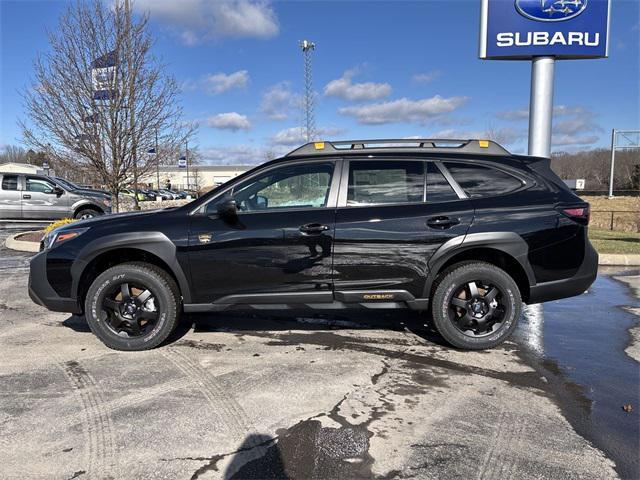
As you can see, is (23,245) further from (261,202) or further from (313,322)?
(261,202)

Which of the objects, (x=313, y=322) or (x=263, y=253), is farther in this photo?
(x=313, y=322)

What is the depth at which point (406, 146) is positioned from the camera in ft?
15.8

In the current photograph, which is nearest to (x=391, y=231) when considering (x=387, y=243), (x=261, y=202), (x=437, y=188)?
(x=387, y=243)

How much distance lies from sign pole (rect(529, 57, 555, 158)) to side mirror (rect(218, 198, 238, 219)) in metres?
10.9

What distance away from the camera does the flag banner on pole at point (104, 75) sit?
34.2 feet

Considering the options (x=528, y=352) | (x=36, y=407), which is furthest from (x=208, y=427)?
(x=528, y=352)

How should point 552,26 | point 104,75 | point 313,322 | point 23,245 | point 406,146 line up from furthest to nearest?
point 552,26, point 23,245, point 104,75, point 313,322, point 406,146

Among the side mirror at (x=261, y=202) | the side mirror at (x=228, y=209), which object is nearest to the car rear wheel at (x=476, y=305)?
the side mirror at (x=261, y=202)

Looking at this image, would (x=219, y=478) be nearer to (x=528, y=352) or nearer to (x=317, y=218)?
(x=317, y=218)

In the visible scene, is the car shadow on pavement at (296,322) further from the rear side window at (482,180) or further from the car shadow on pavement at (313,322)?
the rear side window at (482,180)

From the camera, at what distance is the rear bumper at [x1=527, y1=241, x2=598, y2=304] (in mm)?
4535

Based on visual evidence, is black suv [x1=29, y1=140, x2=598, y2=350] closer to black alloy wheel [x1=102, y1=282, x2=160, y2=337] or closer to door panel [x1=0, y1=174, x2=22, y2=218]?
black alloy wheel [x1=102, y1=282, x2=160, y2=337]

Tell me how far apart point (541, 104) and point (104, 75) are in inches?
424

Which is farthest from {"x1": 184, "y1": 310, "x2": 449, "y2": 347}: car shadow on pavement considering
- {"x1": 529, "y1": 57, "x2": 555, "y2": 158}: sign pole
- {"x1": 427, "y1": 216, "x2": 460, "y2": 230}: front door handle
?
{"x1": 529, "y1": 57, "x2": 555, "y2": 158}: sign pole
